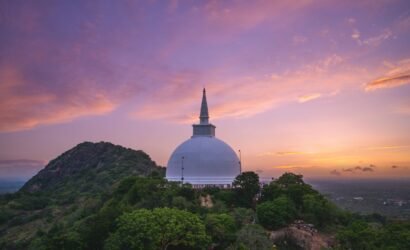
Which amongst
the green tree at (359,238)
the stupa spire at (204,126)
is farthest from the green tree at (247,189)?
the stupa spire at (204,126)

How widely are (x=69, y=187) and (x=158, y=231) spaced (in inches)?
4538

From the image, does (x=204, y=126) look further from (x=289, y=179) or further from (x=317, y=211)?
(x=317, y=211)

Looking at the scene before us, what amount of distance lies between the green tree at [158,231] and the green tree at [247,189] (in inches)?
642

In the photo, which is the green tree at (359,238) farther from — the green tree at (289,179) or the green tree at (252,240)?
the green tree at (289,179)

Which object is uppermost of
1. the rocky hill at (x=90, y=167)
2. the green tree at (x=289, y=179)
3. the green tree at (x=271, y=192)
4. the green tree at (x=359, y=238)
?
the rocky hill at (x=90, y=167)

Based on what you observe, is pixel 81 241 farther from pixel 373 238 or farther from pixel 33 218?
pixel 33 218

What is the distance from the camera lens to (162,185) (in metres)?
54.5

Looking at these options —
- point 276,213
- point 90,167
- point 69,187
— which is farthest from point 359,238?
point 90,167

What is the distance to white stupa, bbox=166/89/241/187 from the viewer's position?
61.0 meters

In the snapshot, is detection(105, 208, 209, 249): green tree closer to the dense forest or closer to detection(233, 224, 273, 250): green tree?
the dense forest

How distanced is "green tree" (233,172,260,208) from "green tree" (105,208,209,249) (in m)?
16.3

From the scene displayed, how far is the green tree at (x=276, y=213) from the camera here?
45.9m

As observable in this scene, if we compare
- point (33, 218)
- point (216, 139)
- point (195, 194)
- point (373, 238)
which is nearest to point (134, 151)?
point (33, 218)

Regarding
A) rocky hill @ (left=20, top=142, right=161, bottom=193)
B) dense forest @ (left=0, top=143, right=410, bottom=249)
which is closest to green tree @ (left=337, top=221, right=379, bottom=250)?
dense forest @ (left=0, top=143, right=410, bottom=249)
